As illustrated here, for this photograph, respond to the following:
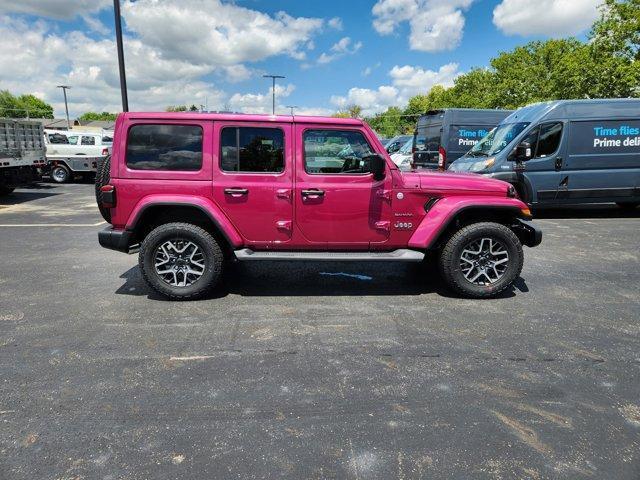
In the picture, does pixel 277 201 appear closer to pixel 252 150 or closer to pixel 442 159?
pixel 252 150

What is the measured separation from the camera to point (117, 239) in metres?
4.42

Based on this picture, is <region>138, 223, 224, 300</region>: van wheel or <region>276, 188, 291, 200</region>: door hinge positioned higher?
<region>276, 188, 291, 200</region>: door hinge

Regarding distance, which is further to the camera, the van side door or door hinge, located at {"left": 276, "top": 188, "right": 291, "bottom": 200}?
the van side door

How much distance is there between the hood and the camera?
14.8 feet

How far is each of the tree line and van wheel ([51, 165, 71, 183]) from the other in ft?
72.0

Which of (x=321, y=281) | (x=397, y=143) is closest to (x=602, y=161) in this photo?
(x=321, y=281)

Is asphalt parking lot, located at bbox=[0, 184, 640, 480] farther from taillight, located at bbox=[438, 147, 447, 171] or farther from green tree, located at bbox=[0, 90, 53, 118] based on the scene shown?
green tree, located at bbox=[0, 90, 53, 118]

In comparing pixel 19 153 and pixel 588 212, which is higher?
pixel 19 153

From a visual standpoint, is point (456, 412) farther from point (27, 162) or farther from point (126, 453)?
point (27, 162)

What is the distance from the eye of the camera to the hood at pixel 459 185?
4520 millimetres

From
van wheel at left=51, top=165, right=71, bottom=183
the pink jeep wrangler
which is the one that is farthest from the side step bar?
van wheel at left=51, top=165, right=71, bottom=183

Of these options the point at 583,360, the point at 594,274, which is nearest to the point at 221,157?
the point at 583,360

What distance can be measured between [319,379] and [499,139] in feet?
27.4

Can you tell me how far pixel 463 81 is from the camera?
44.8 meters
